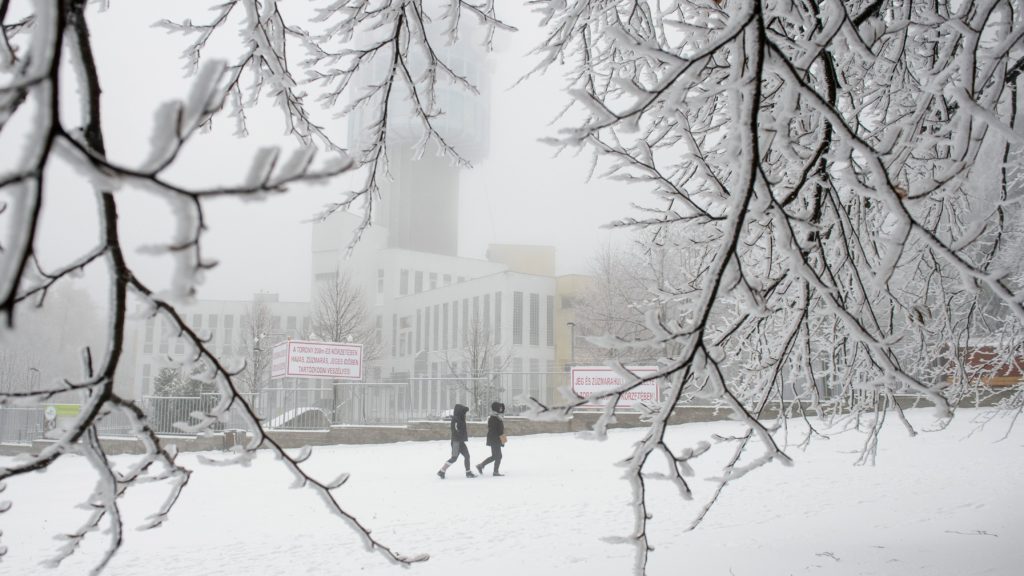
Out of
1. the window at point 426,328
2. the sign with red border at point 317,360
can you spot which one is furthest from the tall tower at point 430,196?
the sign with red border at point 317,360

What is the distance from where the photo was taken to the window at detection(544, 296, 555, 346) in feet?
156

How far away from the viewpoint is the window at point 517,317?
4606 cm

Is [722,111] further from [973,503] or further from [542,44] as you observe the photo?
[973,503]

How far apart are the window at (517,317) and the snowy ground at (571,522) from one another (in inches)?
1317

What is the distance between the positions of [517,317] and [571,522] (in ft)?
128

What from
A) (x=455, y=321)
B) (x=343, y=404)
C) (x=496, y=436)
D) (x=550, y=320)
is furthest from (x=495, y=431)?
(x=455, y=321)

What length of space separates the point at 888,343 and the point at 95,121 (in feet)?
6.72

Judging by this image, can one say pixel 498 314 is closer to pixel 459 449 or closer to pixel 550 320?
pixel 550 320

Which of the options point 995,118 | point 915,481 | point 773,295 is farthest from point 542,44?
point 915,481

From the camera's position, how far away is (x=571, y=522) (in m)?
7.43

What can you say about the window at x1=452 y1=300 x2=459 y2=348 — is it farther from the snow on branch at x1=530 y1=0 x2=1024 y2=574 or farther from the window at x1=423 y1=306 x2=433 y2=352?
the snow on branch at x1=530 y1=0 x2=1024 y2=574

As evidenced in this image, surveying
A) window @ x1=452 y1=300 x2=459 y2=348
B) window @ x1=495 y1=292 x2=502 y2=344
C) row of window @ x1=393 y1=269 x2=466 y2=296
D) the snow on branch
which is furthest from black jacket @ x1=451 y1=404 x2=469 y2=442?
row of window @ x1=393 y1=269 x2=466 y2=296

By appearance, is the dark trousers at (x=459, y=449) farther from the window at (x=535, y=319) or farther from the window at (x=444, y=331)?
the window at (x=444, y=331)

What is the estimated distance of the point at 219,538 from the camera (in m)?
7.06
